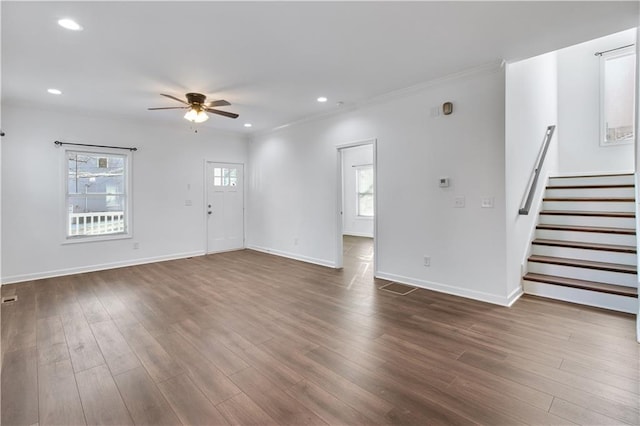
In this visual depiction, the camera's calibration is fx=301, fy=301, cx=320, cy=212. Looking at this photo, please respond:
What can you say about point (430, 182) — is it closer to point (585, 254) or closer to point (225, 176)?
point (585, 254)

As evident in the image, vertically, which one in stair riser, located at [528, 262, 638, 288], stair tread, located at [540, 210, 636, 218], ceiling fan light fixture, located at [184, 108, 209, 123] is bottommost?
stair riser, located at [528, 262, 638, 288]

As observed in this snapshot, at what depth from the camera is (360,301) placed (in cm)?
370

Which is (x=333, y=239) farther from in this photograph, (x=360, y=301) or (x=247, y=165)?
(x=247, y=165)

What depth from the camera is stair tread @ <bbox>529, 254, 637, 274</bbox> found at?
136 inches

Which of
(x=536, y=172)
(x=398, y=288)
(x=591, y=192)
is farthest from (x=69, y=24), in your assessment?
(x=591, y=192)

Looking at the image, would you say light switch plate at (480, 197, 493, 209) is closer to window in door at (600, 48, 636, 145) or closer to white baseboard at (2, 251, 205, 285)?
window in door at (600, 48, 636, 145)

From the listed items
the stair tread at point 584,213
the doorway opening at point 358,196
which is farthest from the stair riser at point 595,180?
the doorway opening at point 358,196

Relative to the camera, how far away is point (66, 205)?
16.8 feet

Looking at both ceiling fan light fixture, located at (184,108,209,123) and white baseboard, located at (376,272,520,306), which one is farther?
ceiling fan light fixture, located at (184,108,209,123)

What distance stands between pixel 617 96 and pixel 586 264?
3707 mm

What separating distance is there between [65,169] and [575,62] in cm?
931

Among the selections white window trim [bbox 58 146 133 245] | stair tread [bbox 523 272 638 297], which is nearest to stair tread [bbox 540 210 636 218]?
stair tread [bbox 523 272 638 297]

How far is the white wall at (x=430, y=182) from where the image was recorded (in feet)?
11.6

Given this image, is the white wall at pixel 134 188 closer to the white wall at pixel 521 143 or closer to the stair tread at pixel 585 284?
the white wall at pixel 521 143
